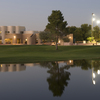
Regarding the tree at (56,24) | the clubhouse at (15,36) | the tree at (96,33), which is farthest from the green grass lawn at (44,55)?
the clubhouse at (15,36)

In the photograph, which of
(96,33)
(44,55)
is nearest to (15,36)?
(96,33)

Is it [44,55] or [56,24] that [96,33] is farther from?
[44,55]

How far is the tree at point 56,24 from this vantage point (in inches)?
1678

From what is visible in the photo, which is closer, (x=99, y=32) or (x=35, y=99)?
(x=35, y=99)

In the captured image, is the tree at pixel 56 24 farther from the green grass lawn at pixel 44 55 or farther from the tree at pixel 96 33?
the tree at pixel 96 33

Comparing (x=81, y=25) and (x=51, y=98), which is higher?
(x=81, y=25)

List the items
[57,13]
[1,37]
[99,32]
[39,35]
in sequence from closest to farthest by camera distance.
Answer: [57,13] → [99,32] → [39,35] → [1,37]

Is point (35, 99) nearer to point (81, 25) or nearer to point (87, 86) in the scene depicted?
point (87, 86)

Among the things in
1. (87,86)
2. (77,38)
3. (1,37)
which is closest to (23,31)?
(1,37)

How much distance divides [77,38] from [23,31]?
117ft

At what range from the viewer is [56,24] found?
1688 inches

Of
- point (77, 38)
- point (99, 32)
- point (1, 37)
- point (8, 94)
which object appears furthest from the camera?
point (77, 38)

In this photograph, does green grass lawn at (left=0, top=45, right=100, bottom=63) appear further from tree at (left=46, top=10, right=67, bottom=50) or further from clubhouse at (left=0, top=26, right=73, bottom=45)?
clubhouse at (left=0, top=26, right=73, bottom=45)

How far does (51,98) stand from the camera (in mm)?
7188
